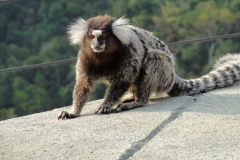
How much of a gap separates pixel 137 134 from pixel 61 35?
37803 mm

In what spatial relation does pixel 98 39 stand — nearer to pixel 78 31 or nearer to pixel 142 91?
pixel 78 31

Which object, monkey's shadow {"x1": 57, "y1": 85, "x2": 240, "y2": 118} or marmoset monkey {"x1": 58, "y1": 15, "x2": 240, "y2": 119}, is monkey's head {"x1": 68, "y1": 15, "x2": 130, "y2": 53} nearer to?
marmoset monkey {"x1": 58, "y1": 15, "x2": 240, "y2": 119}

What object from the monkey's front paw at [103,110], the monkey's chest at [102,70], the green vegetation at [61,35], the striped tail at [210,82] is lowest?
the green vegetation at [61,35]

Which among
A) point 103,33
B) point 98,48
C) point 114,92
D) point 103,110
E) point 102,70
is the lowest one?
point 103,110

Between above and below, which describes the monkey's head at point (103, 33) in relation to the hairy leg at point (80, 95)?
above

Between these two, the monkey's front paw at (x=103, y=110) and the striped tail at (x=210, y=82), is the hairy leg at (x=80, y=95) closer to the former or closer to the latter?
the monkey's front paw at (x=103, y=110)

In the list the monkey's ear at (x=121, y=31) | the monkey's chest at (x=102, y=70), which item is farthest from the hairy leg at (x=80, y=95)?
the monkey's ear at (x=121, y=31)

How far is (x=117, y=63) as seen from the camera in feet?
18.1

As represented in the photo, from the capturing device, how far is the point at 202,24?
4278 centimetres

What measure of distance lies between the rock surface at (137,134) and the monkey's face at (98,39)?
0.73 meters

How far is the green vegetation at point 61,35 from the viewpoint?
124ft

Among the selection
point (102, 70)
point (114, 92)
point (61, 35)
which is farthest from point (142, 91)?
point (61, 35)

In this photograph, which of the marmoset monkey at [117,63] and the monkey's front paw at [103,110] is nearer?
the monkey's front paw at [103,110]

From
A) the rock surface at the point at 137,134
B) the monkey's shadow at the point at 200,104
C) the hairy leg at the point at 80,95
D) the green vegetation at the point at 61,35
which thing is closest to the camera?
the rock surface at the point at 137,134
